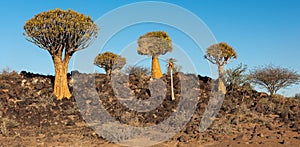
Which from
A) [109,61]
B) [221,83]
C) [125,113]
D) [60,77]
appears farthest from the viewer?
[109,61]

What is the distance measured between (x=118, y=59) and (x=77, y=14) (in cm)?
1241

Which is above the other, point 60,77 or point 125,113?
point 60,77

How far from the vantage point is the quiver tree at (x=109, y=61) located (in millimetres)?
27547

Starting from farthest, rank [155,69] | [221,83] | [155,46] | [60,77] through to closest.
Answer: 1. [155,46]
2. [155,69]
3. [221,83]
4. [60,77]

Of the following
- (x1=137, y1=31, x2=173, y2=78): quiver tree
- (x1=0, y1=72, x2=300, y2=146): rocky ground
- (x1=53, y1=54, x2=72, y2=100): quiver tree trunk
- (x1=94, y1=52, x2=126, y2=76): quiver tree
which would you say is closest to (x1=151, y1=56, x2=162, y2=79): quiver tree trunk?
(x1=137, y1=31, x2=173, y2=78): quiver tree

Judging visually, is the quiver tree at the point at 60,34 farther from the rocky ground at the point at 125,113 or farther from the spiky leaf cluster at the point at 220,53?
the spiky leaf cluster at the point at 220,53

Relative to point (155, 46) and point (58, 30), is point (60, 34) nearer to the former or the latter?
point (58, 30)

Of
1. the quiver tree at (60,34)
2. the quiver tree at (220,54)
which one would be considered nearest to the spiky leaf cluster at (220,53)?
the quiver tree at (220,54)

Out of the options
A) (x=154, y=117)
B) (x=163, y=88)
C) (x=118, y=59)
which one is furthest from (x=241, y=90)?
(x=118, y=59)

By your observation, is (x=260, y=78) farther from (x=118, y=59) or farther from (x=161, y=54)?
(x=118, y=59)

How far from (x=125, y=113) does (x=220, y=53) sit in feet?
23.5

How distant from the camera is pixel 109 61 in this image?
91.2 feet

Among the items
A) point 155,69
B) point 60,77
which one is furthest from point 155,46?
point 60,77

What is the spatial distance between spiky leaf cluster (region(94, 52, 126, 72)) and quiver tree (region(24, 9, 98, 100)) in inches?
451
